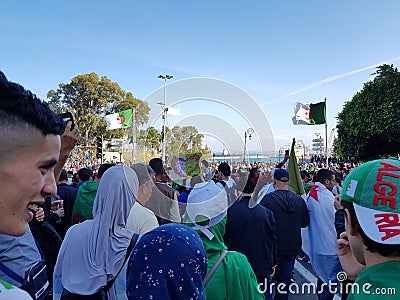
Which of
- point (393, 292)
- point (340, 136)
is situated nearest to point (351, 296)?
point (393, 292)

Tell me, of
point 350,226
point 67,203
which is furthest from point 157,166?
point 350,226

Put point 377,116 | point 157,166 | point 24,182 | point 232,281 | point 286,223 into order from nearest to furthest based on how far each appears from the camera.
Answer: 1. point 24,182
2. point 232,281
3. point 286,223
4. point 157,166
5. point 377,116

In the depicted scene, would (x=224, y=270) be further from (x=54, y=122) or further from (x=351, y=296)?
(x=54, y=122)

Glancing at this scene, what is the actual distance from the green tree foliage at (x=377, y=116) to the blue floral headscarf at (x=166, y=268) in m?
22.4

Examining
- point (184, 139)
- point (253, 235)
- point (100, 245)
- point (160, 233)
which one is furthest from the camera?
point (184, 139)

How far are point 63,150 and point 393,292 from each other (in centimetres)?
180

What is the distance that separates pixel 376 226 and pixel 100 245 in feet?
5.59

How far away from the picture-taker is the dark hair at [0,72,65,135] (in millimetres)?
1014

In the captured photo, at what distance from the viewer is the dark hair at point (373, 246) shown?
4.20 ft

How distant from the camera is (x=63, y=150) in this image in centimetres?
204

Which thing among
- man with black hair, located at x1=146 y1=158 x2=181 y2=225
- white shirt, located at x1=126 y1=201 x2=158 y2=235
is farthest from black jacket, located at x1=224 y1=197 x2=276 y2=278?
white shirt, located at x1=126 y1=201 x2=158 y2=235

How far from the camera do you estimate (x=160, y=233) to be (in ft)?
5.19

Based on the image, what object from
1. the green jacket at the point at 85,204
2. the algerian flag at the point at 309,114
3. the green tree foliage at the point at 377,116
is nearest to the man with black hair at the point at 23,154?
the green jacket at the point at 85,204

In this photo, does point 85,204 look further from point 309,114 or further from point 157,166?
point 309,114
